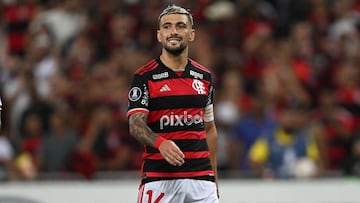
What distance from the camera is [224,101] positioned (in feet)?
50.9

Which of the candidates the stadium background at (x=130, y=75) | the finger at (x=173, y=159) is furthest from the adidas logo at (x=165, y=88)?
the stadium background at (x=130, y=75)

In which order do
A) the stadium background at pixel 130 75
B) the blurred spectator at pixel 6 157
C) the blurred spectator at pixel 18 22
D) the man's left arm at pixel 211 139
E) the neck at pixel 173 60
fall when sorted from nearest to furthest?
the neck at pixel 173 60 < the man's left arm at pixel 211 139 < the blurred spectator at pixel 6 157 < the stadium background at pixel 130 75 < the blurred spectator at pixel 18 22

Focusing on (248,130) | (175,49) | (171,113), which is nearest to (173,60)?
(175,49)

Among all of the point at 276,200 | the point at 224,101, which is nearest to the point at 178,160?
the point at 276,200

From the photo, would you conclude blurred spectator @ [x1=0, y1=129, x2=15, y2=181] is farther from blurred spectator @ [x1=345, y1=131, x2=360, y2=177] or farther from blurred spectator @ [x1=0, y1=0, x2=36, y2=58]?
blurred spectator @ [x1=345, y1=131, x2=360, y2=177]

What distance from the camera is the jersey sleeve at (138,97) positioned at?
28.7 feet

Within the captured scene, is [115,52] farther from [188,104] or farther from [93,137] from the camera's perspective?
[188,104]

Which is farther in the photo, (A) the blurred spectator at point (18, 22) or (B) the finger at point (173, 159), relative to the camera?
(A) the blurred spectator at point (18, 22)

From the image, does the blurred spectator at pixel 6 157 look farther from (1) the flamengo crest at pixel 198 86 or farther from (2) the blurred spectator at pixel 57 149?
(1) the flamengo crest at pixel 198 86

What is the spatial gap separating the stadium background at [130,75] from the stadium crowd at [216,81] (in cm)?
2

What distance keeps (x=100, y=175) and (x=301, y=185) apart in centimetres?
281

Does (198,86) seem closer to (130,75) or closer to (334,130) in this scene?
(334,130)

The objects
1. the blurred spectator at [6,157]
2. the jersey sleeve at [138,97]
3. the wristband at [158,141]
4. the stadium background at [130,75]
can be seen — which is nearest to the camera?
the wristband at [158,141]

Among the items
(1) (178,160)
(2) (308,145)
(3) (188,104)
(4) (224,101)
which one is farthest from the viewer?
(4) (224,101)
